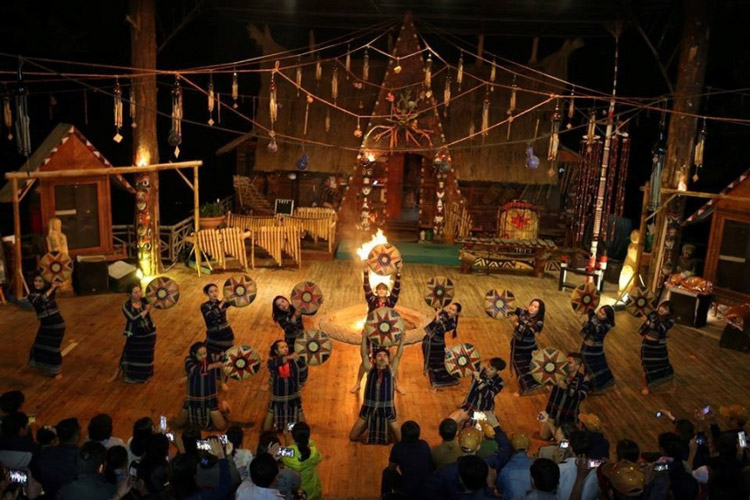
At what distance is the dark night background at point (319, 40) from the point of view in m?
17.9

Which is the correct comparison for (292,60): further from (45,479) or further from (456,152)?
(45,479)

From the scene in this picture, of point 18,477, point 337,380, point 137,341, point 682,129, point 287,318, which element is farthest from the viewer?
point 682,129

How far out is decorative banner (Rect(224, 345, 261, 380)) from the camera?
846 cm

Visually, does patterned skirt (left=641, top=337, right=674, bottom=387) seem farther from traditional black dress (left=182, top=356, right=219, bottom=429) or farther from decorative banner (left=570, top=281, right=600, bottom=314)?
traditional black dress (left=182, top=356, right=219, bottom=429)

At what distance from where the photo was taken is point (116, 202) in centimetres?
2325

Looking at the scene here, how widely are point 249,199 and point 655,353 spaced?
542 inches

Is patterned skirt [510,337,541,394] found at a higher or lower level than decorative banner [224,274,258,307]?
lower

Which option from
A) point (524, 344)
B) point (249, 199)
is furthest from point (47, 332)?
point (249, 199)

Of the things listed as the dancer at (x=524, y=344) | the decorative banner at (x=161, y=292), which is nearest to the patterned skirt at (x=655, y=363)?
the dancer at (x=524, y=344)

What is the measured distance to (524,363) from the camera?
33.0 feet

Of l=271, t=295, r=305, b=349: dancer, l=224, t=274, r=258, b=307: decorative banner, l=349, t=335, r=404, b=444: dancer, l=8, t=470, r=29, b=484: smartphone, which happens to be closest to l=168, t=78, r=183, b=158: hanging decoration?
l=224, t=274, r=258, b=307: decorative banner

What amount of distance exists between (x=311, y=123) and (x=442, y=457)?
15.7m

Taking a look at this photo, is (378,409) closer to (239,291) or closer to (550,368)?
(550,368)

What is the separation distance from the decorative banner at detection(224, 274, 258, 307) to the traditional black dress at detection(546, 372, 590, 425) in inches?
182
